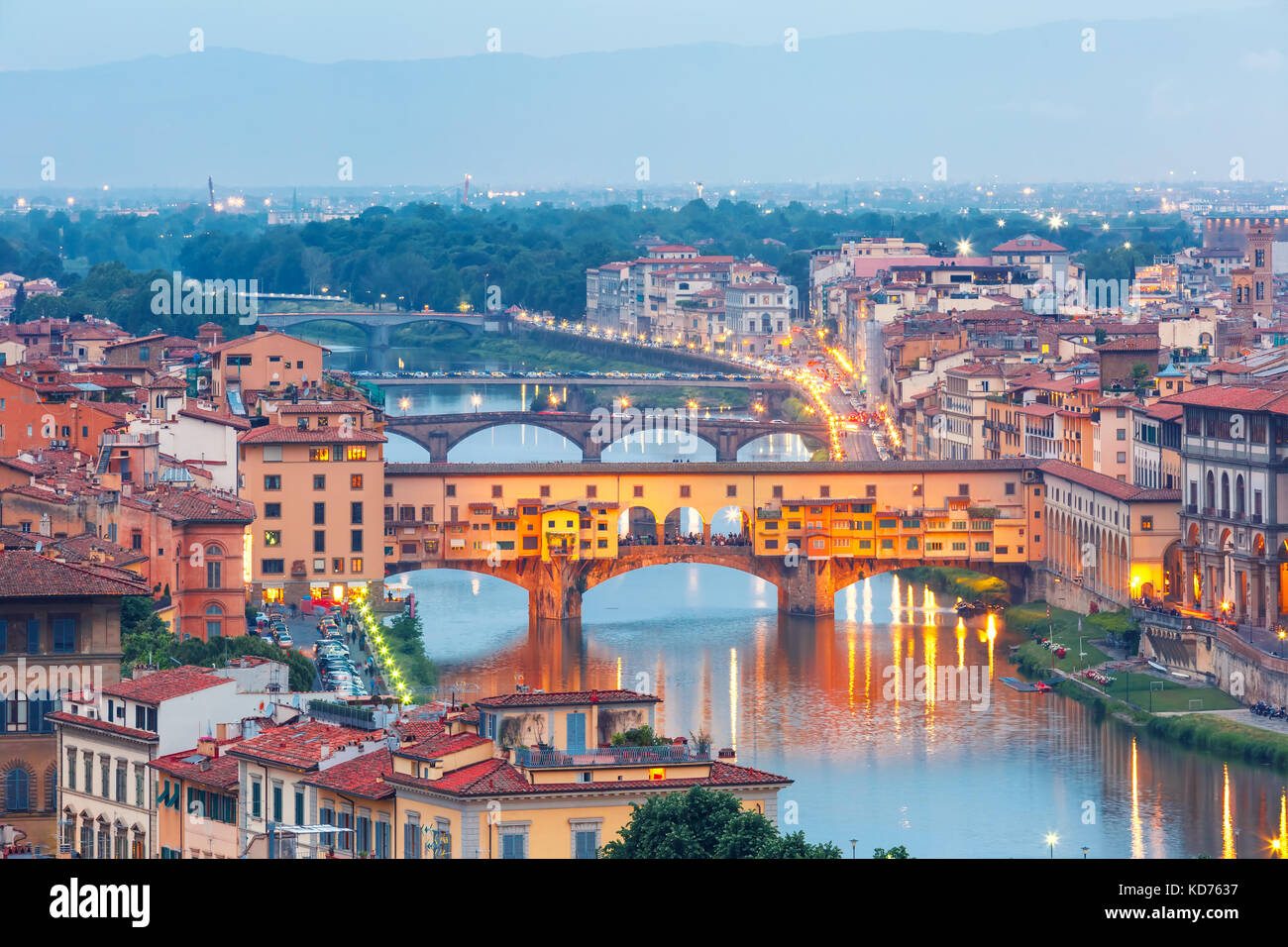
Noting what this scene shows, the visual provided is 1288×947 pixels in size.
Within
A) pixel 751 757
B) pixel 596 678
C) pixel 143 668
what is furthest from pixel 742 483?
pixel 143 668

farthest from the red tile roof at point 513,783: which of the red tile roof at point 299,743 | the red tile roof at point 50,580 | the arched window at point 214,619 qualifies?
the arched window at point 214,619

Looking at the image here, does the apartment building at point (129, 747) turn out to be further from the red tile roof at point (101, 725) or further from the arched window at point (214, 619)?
the arched window at point (214, 619)

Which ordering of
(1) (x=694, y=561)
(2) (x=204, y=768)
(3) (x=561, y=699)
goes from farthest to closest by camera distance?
1. (1) (x=694, y=561)
2. (2) (x=204, y=768)
3. (3) (x=561, y=699)

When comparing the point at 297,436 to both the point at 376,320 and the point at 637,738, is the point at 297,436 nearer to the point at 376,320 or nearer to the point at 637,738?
the point at 637,738

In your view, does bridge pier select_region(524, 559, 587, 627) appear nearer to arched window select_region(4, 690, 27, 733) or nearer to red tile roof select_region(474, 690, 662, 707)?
arched window select_region(4, 690, 27, 733)

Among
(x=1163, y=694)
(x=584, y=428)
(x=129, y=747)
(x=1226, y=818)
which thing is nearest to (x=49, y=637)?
(x=129, y=747)
